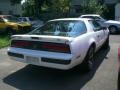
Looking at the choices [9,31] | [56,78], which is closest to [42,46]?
[56,78]

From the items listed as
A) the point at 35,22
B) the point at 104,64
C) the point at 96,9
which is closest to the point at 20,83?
the point at 104,64

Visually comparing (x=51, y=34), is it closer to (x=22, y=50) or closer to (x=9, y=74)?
(x=22, y=50)

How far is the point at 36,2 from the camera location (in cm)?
3506

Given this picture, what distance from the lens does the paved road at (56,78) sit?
5942mm

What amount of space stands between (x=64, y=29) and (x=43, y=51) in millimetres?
1180

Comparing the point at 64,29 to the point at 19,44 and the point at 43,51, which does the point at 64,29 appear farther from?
the point at 19,44

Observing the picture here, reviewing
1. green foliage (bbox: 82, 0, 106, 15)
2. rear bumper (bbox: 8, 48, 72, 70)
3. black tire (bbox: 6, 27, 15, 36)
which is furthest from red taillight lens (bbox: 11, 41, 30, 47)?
green foliage (bbox: 82, 0, 106, 15)

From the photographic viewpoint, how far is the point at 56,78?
6602 mm

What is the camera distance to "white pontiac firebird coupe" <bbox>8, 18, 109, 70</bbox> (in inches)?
240

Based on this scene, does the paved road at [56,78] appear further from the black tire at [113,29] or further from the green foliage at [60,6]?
the green foliage at [60,6]

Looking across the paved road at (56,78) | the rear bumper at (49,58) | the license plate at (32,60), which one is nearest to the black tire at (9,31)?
the paved road at (56,78)

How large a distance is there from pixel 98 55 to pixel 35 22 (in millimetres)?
14413

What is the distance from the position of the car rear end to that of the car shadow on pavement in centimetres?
43

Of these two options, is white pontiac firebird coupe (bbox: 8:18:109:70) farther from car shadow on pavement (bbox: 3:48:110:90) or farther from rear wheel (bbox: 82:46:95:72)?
car shadow on pavement (bbox: 3:48:110:90)
